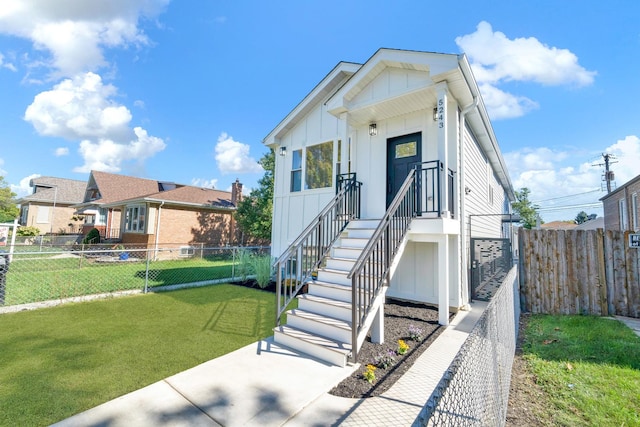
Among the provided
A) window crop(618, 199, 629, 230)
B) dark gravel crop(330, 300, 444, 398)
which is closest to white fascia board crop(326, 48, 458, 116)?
dark gravel crop(330, 300, 444, 398)

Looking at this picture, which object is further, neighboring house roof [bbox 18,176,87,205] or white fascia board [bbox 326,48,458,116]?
neighboring house roof [bbox 18,176,87,205]

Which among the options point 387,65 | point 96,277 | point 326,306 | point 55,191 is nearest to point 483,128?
point 387,65

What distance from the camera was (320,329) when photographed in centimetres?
383

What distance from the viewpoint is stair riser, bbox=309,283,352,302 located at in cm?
411

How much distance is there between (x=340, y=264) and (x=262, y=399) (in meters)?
2.53

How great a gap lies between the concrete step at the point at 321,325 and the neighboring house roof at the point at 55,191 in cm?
3175

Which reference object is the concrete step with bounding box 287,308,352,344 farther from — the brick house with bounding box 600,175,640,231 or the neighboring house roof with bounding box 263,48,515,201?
the brick house with bounding box 600,175,640,231

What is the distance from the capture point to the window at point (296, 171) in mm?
9117

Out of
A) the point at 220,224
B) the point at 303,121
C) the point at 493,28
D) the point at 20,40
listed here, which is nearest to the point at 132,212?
the point at 220,224

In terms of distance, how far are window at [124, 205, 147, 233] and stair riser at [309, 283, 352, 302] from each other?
13828mm

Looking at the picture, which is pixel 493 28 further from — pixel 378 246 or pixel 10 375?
pixel 10 375

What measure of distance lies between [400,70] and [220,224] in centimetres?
1470

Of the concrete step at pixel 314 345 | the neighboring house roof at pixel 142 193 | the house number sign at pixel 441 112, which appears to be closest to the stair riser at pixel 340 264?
the concrete step at pixel 314 345

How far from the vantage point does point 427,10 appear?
24.6ft
